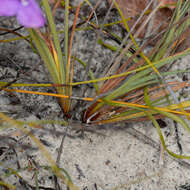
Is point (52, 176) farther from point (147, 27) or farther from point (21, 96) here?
point (147, 27)

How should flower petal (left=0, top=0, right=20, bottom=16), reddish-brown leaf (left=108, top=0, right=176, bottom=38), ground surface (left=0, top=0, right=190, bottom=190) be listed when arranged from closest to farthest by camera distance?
flower petal (left=0, top=0, right=20, bottom=16)
ground surface (left=0, top=0, right=190, bottom=190)
reddish-brown leaf (left=108, top=0, right=176, bottom=38)

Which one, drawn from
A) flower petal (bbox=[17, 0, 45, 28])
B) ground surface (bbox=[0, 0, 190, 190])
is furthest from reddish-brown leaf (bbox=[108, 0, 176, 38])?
flower petal (bbox=[17, 0, 45, 28])

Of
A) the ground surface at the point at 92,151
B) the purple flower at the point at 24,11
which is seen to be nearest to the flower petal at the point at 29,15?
the purple flower at the point at 24,11

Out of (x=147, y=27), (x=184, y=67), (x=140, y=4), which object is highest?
(x=140, y=4)

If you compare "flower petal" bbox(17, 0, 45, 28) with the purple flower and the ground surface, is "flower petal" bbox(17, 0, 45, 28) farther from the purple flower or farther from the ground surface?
the ground surface

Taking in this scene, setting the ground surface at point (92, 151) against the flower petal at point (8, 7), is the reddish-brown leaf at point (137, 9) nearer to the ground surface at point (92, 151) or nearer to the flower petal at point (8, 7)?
the ground surface at point (92, 151)

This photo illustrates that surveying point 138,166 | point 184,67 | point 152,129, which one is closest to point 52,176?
point 138,166

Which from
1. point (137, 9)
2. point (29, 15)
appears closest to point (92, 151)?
point (29, 15)
